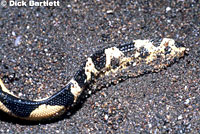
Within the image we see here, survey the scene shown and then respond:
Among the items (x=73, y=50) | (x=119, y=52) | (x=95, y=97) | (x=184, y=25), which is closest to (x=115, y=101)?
(x=95, y=97)

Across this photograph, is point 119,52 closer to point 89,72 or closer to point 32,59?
point 89,72

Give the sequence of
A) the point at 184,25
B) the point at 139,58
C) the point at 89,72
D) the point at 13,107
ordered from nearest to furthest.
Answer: the point at 13,107, the point at 89,72, the point at 139,58, the point at 184,25

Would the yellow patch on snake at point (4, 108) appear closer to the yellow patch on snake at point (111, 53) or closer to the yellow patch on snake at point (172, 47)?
the yellow patch on snake at point (111, 53)

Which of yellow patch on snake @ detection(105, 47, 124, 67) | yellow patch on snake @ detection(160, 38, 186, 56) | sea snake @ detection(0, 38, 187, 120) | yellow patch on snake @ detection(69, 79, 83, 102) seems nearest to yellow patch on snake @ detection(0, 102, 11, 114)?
sea snake @ detection(0, 38, 187, 120)

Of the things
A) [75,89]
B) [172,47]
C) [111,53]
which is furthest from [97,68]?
[172,47]

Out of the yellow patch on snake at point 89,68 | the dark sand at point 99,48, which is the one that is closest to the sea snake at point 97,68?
the yellow patch on snake at point 89,68

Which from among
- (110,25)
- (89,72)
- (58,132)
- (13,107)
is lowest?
(58,132)
